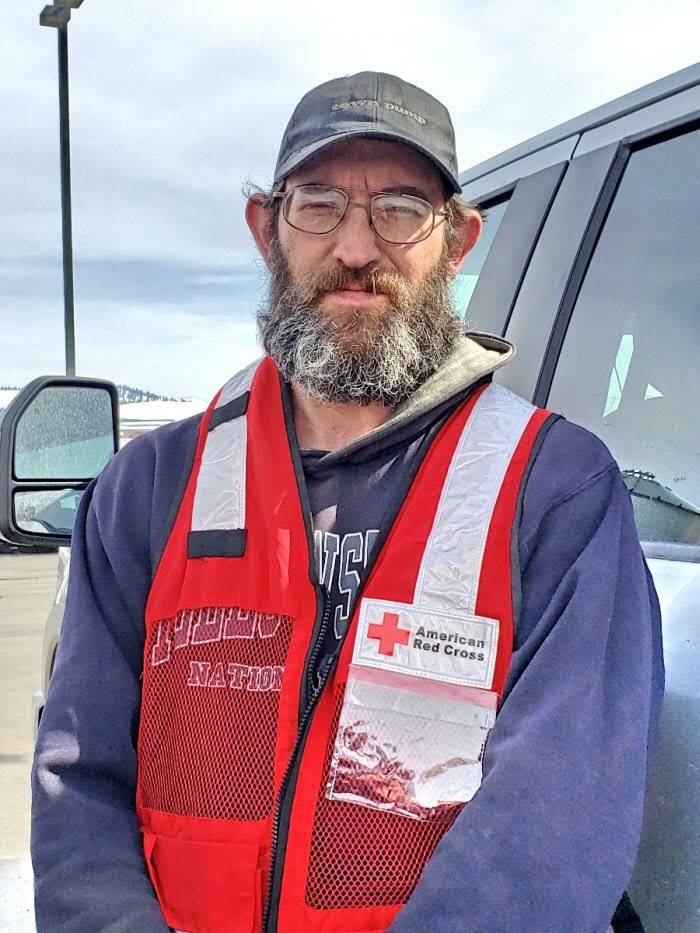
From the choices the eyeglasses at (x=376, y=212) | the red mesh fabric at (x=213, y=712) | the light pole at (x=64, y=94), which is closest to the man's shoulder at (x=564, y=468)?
the red mesh fabric at (x=213, y=712)

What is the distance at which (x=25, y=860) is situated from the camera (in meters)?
3.49

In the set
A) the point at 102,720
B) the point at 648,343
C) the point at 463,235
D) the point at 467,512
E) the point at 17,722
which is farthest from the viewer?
the point at 17,722

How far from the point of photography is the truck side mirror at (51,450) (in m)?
2.59

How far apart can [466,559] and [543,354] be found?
2.27ft

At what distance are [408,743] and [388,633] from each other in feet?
0.54

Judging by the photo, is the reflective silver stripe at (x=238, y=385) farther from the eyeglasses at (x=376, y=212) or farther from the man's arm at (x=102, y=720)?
the eyeglasses at (x=376, y=212)

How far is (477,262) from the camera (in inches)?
102

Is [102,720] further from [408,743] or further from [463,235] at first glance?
[463,235]

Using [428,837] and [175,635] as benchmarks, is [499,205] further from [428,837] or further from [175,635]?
[428,837]

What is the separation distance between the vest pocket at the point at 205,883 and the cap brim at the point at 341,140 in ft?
4.08

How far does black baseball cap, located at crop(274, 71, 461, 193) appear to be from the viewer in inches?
78.2

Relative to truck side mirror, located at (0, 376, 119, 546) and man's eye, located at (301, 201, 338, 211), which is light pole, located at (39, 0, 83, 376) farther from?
man's eye, located at (301, 201, 338, 211)

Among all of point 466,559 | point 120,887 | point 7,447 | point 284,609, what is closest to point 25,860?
point 7,447

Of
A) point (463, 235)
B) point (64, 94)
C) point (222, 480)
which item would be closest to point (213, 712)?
point (222, 480)
